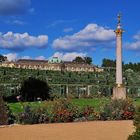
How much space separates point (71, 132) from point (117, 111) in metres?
5.63

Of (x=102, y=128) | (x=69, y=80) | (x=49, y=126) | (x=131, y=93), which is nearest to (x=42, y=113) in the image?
(x=49, y=126)

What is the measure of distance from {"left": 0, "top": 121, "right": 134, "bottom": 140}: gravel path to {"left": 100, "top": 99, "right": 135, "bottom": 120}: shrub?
2551 millimetres

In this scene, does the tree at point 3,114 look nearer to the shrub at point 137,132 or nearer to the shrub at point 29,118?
the shrub at point 29,118

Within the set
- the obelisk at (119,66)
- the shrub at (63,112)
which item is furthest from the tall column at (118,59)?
the shrub at (63,112)

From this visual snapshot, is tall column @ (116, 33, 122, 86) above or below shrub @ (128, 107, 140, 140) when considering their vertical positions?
above

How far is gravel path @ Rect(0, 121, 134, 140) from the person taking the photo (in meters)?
14.7

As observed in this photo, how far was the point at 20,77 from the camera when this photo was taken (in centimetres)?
4156

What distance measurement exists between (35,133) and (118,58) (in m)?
16.5

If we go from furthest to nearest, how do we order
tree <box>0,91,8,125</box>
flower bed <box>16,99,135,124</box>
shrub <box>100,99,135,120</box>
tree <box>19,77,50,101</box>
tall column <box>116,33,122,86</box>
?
1. tree <box>19,77,50,101</box>
2. tall column <box>116,33,122,86</box>
3. shrub <box>100,99,135,120</box>
4. flower bed <box>16,99,135,124</box>
5. tree <box>0,91,8,125</box>

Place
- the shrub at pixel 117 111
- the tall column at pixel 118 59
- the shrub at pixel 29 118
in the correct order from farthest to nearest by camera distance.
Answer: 1. the tall column at pixel 118 59
2. the shrub at pixel 117 111
3. the shrub at pixel 29 118

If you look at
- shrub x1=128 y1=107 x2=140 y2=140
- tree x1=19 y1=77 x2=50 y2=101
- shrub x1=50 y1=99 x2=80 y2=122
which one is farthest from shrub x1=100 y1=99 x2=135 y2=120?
tree x1=19 y1=77 x2=50 y2=101

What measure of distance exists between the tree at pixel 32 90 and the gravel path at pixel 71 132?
72.9 feet

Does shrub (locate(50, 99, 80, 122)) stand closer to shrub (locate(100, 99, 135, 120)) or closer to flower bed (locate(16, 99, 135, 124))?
flower bed (locate(16, 99, 135, 124))

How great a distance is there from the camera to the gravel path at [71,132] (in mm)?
14734
